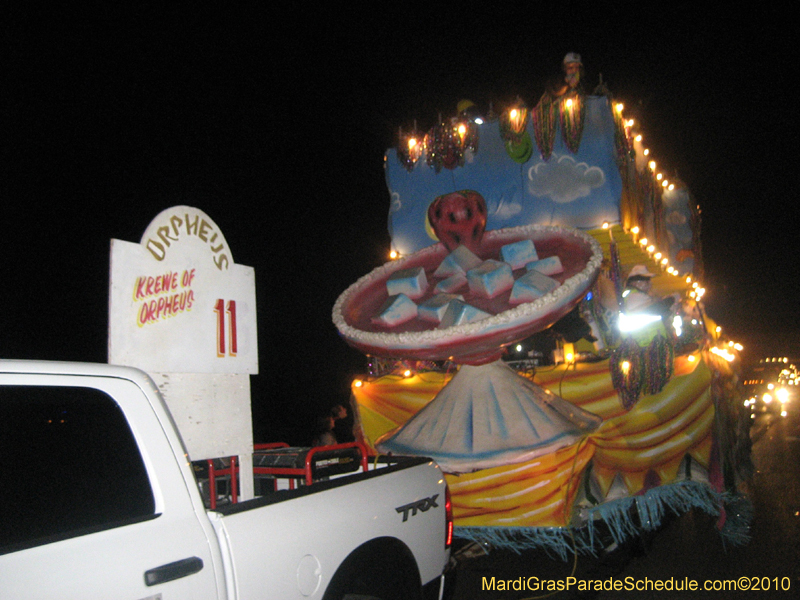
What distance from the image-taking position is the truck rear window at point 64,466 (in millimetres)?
1675

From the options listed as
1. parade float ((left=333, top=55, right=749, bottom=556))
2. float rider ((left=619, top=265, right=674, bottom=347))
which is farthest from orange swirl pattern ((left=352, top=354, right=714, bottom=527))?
float rider ((left=619, top=265, right=674, bottom=347))

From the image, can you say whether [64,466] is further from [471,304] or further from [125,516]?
[471,304]

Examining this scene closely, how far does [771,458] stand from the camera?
1301cm

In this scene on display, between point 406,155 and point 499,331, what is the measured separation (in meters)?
3.42

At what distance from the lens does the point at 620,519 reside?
5566 mm

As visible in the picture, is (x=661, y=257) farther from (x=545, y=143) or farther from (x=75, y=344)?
(x=75, y=344)

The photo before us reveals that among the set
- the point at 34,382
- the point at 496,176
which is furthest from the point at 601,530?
the point at 34,382

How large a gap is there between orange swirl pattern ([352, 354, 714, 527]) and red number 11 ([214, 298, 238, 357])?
10.1 ft

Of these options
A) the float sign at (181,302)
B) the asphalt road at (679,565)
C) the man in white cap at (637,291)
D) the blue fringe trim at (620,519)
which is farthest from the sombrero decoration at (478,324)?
the float sign at (181,302)

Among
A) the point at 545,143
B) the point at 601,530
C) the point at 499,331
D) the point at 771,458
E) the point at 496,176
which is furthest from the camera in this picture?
the point at 771,458

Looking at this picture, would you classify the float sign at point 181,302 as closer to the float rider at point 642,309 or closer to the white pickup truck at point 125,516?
the white pickup truck at point 125,516

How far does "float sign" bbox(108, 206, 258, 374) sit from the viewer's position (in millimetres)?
2820

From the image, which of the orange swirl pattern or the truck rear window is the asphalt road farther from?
the truck rear window

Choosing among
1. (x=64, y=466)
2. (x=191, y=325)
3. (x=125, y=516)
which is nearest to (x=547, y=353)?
(x=191, y=325)
